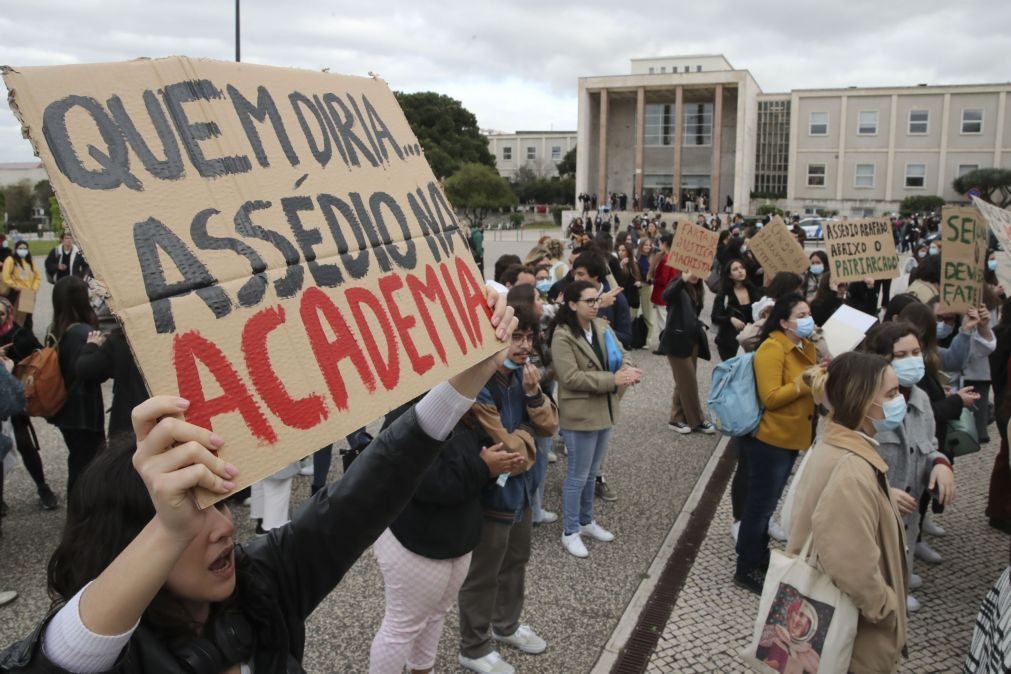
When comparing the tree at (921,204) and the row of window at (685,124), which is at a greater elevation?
the row of window at (685,124)

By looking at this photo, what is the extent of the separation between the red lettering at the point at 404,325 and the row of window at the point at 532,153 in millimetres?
91186

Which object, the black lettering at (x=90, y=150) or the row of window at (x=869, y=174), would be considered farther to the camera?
the row of window at (x=869, y=174)

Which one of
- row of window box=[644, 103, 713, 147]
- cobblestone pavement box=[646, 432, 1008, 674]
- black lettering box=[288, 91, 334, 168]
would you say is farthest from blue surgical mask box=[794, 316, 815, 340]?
row of window box=[644, 103, 713, 147]

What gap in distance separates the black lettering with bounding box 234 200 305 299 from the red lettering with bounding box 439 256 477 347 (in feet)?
1.58

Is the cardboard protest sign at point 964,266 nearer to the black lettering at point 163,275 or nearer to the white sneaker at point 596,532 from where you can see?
the white sneaker at point 596,532

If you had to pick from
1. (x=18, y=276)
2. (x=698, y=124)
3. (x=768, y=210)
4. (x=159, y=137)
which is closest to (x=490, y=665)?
(x=159, y=137)

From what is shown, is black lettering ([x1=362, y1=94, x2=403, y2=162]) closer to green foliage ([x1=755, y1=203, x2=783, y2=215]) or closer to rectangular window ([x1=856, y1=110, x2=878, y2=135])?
green foliage ([x1=755, y1=203, x2=783, y2=215])

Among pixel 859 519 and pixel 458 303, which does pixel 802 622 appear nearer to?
pixel 859 519

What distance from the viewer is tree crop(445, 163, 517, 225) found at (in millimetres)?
53434

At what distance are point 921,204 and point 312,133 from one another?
198 ft

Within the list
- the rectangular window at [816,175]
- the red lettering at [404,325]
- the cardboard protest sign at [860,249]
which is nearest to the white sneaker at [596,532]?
the red lettering at [404,325]

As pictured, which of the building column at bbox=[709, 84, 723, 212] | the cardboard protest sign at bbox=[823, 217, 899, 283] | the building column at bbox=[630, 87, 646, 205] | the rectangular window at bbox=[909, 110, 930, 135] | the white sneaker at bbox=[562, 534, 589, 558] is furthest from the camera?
the building column at bbox=[630, 87, 646, 205]

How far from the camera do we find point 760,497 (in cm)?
473

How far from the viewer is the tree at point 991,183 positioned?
50.1 m
